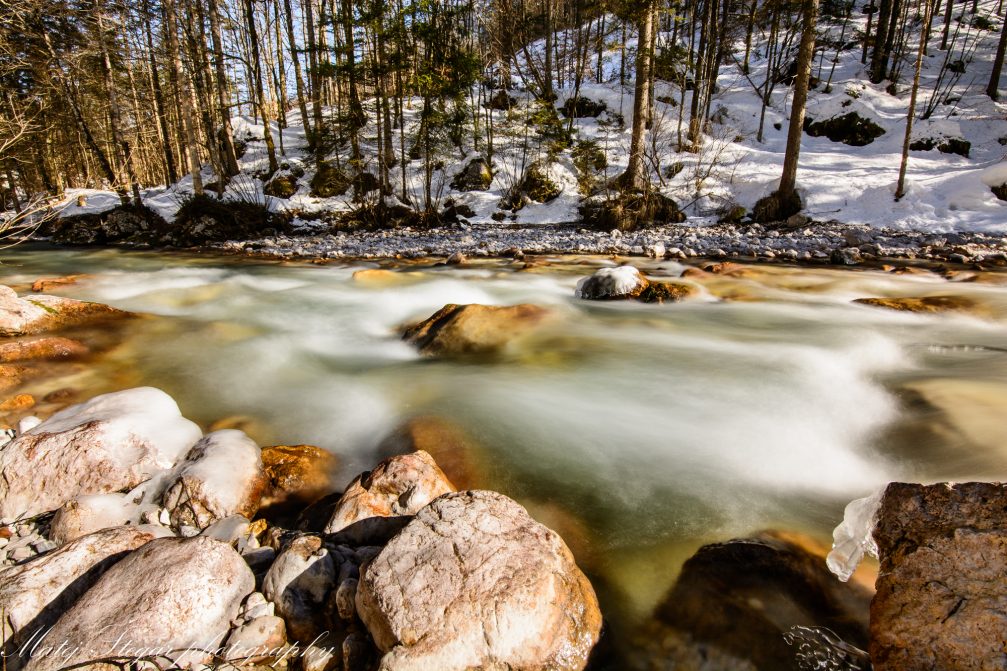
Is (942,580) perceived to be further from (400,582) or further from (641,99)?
(641,99)

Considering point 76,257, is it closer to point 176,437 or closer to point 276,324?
point 276,324

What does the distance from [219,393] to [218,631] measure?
256 cm

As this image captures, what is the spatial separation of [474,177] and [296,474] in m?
14.9

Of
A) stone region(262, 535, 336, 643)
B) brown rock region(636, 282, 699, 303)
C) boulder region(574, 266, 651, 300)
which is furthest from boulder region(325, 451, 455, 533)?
brown rock region(636, 282, 699, 303)

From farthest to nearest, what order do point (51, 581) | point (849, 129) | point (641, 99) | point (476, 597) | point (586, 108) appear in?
point (586, 108) → point (849, 129) → point (641, 99) → point (51, 581) → point (476, 597)

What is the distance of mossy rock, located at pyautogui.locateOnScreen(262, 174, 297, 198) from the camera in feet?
51.8

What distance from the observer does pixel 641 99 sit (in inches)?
454

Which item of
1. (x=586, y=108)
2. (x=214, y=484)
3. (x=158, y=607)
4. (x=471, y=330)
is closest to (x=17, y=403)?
(x=214, y=484)

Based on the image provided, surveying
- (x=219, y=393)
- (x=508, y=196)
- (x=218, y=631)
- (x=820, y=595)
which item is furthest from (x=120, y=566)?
(x=508, y=196)

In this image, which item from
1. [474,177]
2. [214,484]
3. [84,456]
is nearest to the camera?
[214,484]

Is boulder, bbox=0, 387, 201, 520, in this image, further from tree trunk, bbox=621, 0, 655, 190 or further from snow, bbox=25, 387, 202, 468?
tree trunk, bbox=621, 0, 655, 190

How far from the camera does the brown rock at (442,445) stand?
2746 millimetres

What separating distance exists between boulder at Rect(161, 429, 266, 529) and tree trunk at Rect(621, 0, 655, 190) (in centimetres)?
1160

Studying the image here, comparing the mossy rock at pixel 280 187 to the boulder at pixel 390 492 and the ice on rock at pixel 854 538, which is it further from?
the ice on rock at pixel 854 538
